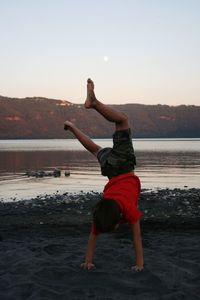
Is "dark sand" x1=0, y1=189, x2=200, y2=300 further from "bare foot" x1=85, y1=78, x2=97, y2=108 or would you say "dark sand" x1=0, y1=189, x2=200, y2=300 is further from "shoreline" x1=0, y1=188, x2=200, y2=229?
"bare foot" x1=85, y1=78, x2=97, y2=108

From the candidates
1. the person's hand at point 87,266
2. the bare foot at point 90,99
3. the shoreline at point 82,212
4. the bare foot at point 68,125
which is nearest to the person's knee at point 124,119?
the bare foot at point 90,99

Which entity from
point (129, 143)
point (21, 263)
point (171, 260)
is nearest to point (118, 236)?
point (171, 260)

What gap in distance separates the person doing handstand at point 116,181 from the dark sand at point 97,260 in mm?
504

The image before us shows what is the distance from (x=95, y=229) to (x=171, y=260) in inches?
77.0

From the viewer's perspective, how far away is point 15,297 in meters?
6.42

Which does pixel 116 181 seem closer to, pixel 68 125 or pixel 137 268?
pixel 68 125

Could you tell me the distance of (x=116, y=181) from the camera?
300 inches

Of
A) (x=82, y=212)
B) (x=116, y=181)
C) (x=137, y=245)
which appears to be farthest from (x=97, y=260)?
(x=82, y=212)

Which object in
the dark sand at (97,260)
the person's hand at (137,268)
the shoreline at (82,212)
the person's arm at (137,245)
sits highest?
the person's arm at (137,245)

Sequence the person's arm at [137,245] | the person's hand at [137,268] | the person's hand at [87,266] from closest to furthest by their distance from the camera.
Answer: the person's arm at [137,245] → the person's hand at [137,268] → the person's hand at [87,266]

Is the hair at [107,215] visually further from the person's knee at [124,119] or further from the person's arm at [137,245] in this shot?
the person's knee at [124,119]

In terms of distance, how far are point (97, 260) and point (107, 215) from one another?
1.98m

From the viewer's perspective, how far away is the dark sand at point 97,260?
6.66 metres

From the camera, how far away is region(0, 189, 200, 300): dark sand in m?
6.66
